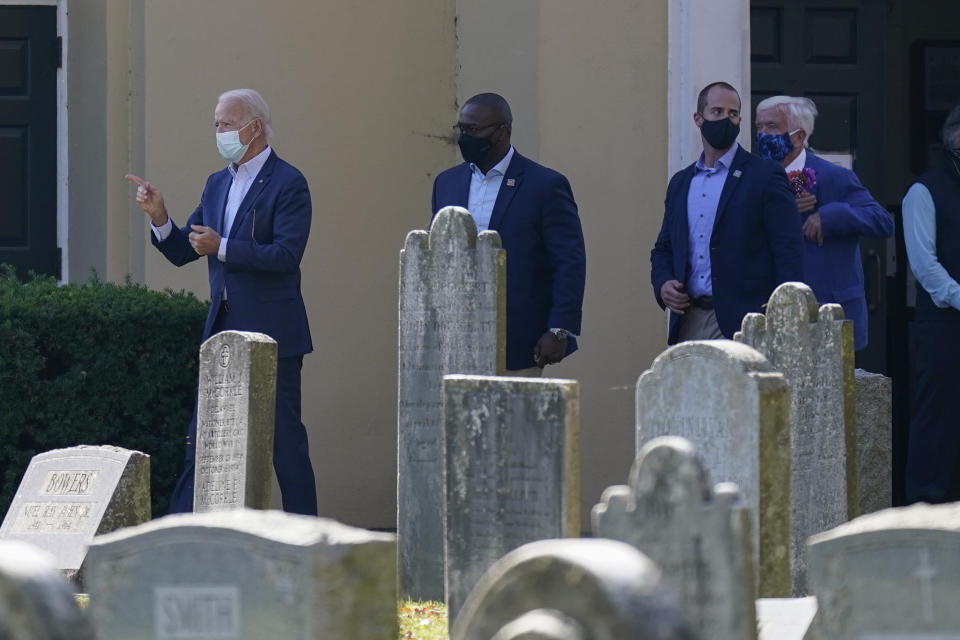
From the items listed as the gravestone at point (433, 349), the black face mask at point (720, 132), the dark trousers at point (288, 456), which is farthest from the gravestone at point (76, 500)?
the black face mask at point (720, 132)

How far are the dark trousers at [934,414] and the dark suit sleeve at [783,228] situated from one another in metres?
1.29

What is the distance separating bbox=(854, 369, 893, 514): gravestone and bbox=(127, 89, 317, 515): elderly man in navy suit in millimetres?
2557

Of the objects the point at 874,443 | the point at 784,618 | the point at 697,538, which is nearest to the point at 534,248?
the point at 874,443

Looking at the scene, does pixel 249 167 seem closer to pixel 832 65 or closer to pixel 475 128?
pixel 475 128

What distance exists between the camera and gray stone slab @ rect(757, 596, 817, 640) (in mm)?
6074

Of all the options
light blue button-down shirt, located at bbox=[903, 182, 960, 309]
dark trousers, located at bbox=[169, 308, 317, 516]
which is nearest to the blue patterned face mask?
light blue button-down shirt, located at bbox=[903, 182, 960, 309]

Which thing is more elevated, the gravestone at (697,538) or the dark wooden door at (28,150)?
the dark wooden door at (28,150)

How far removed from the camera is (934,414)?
9.89m

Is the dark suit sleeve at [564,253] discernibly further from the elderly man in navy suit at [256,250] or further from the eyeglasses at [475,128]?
the elderly man in navy suit at [256,250]

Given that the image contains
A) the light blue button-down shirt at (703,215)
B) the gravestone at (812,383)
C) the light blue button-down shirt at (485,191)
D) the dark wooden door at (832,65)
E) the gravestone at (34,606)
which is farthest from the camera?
the dark wooden door at (832,65)

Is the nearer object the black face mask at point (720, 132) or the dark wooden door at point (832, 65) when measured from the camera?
the black face mask at point (720, 132)

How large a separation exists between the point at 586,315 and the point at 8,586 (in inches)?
238

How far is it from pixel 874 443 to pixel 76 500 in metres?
3.66

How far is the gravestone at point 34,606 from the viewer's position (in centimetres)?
446
